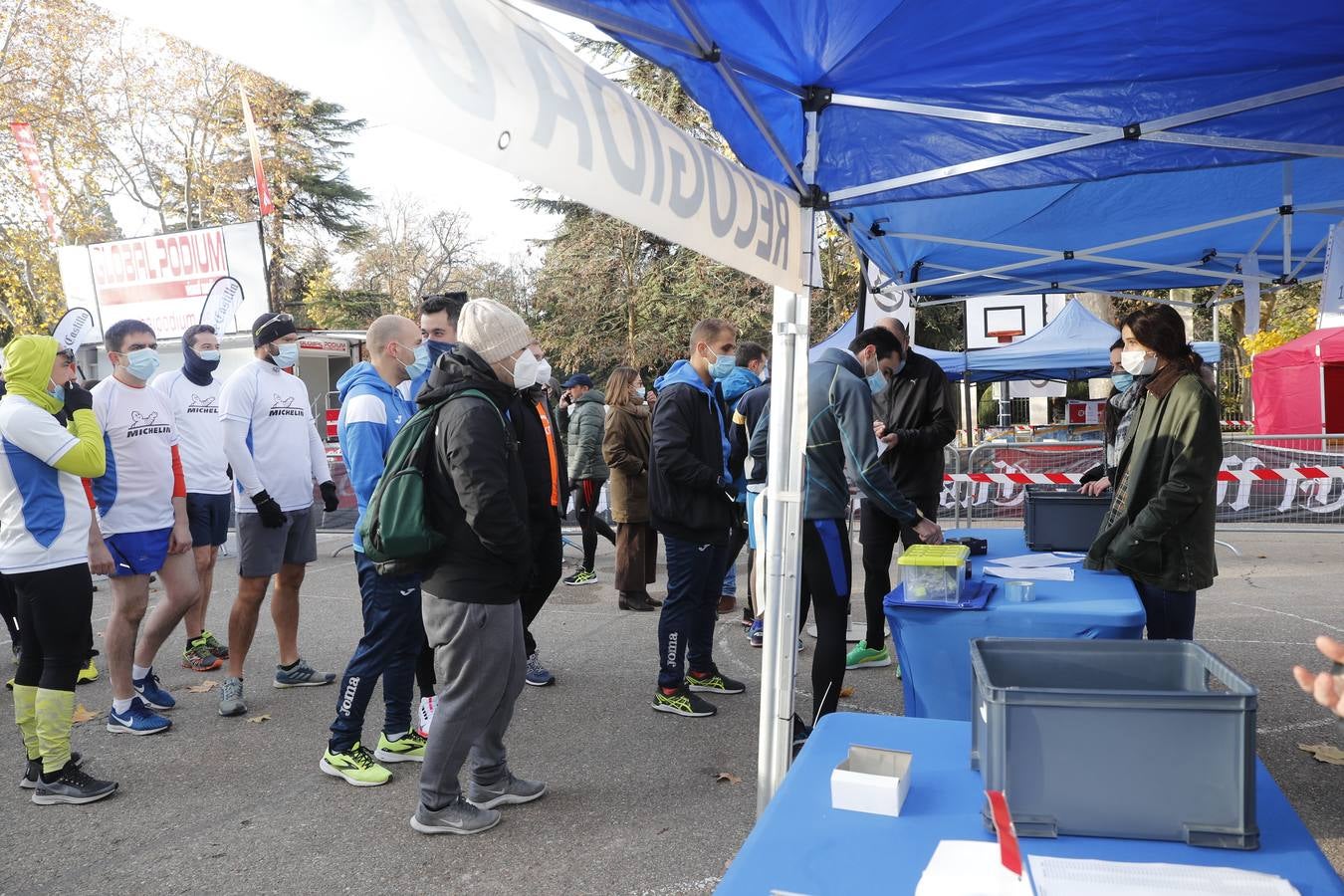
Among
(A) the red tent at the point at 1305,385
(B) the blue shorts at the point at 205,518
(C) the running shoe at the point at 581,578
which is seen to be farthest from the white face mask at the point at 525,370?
(A) the red tent at the point at 1305,385

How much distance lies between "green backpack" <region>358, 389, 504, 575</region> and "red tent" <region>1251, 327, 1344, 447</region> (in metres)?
20.3

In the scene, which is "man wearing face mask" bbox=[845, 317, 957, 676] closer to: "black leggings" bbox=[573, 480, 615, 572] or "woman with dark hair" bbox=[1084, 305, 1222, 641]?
"woman with dark hair" bbox=[1084, 305, 1222, 641]

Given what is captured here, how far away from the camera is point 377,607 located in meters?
3.96

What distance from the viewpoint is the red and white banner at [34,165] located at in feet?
56.6

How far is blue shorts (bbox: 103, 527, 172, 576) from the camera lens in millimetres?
4512

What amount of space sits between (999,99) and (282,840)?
3.90 metres

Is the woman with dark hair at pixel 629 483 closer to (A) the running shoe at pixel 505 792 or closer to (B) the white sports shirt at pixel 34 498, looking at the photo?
(A) the running shoe at pixel 505 792

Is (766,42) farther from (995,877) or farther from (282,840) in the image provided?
(282,840)

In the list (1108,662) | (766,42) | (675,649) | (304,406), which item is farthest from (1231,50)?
(304,406)

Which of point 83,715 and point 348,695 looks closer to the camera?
point 348,695

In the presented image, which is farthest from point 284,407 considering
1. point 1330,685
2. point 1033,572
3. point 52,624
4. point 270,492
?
point 1330,685

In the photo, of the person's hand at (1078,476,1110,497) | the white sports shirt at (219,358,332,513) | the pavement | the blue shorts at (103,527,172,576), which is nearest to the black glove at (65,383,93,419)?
the blue shorts at (103,527,172,576)

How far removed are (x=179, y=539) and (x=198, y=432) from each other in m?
1.27

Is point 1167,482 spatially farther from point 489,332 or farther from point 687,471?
point 489,332
